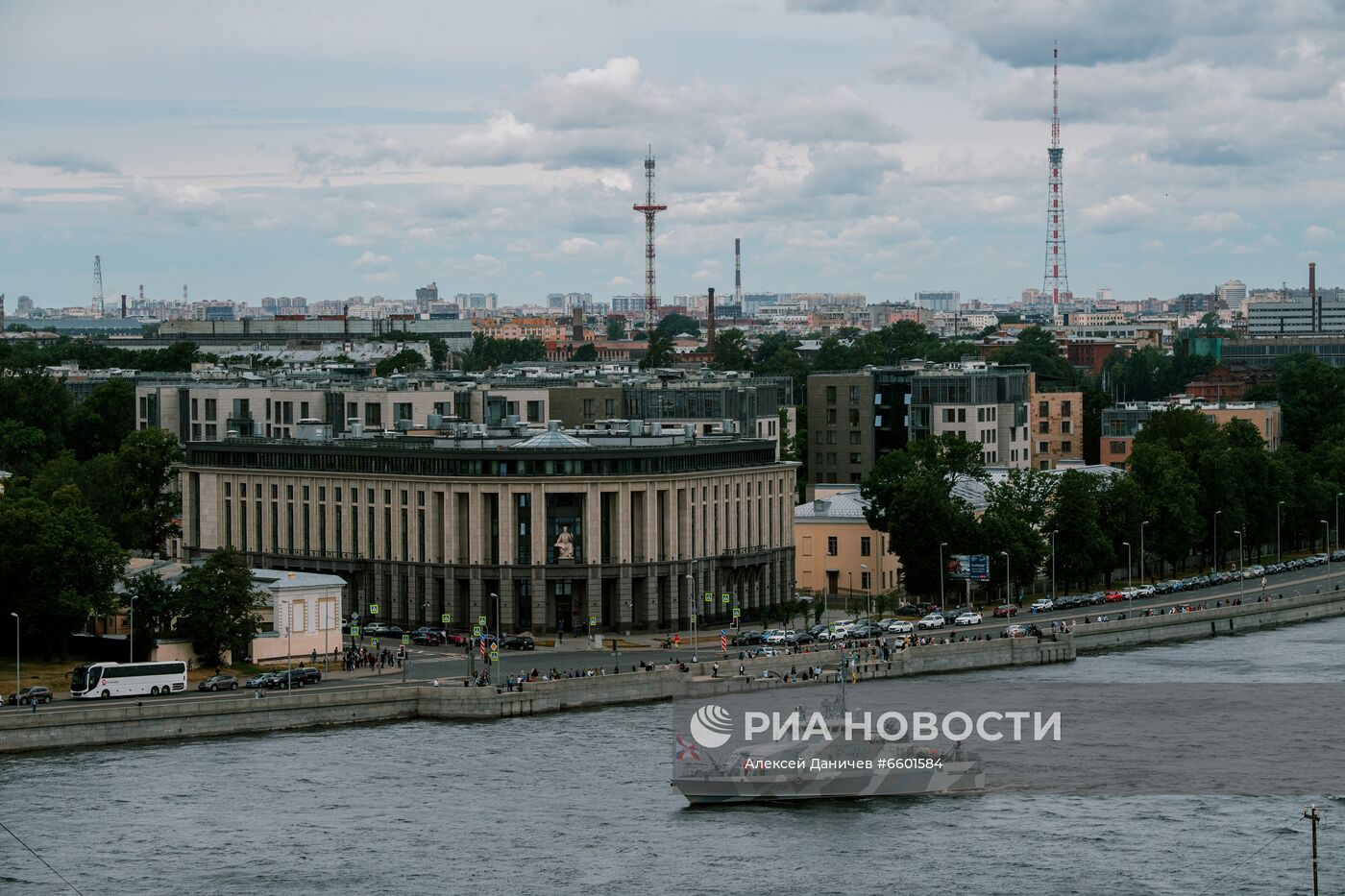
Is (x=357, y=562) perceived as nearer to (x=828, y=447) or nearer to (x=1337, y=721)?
(x=1337, y=721)

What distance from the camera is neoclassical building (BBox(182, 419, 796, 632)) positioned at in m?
112

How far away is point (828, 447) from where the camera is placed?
169000 mm

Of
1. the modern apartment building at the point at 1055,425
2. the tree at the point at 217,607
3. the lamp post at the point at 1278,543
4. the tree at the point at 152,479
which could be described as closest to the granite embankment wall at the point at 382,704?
the tree at the point at 217,607

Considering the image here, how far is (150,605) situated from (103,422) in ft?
254

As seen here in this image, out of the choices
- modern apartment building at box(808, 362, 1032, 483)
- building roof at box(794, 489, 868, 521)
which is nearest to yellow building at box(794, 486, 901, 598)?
building roof at box(794, 489, 868, 521)

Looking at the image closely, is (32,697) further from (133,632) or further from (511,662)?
(511,662)

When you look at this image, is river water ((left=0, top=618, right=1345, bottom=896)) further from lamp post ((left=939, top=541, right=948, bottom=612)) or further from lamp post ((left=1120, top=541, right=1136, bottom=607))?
lamp post ((left=1120, top=541, right=1136, bottom=607))

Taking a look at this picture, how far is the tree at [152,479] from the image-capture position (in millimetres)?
132250

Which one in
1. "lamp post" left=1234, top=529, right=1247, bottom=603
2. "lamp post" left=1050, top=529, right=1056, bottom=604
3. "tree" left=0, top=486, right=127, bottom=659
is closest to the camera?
"tree" left=0, top=486, right=127, bottom=659

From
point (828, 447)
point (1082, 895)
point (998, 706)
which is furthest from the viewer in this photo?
point (828, 447)

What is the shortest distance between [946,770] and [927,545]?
44.3 metres

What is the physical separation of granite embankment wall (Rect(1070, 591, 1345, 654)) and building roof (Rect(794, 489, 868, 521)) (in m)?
15.9

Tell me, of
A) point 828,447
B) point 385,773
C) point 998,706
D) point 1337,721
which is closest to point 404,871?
point 385,773

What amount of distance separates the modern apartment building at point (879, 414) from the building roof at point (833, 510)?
107 ft
